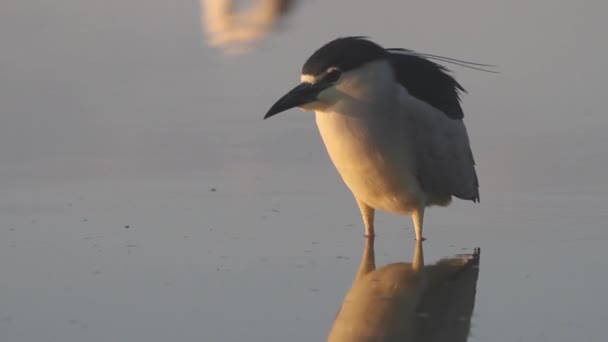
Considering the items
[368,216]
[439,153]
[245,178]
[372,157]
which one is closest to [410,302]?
[372,157]

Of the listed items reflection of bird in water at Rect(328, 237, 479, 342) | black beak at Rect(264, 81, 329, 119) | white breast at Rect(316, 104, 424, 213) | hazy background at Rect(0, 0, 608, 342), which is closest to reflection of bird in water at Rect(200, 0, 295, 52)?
hazy background at Rect(0, 0, 608, 342)

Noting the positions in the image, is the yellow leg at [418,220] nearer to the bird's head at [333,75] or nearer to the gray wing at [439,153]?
the gray wing at [439,153]

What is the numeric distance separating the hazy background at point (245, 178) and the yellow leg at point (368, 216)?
2.5 inches

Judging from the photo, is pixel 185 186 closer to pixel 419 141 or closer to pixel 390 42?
pixel 419 141

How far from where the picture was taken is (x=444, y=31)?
9352mm

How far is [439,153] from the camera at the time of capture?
19.8 ft

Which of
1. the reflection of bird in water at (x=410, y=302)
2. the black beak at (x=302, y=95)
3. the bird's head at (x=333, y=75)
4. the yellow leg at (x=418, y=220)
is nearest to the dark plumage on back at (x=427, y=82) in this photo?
the bird's head at (x=333, y=75)

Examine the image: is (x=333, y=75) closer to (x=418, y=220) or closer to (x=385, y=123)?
(x=385, y=123)

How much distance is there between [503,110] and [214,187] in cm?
218

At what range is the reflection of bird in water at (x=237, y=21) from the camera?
31.4 ft

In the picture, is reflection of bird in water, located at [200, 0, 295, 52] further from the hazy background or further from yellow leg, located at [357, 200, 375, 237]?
yellow leg, located at [357, 200, 375, 237]

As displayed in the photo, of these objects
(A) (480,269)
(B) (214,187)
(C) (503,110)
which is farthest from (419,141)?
(C) (503,110)

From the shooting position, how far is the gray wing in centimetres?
588

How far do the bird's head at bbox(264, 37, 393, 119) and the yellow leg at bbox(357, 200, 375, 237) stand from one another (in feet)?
1.94
